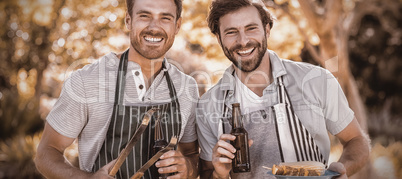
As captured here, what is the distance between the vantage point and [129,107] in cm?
270

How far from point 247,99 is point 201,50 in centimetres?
751

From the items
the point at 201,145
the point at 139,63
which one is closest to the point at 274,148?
the point at 201,145

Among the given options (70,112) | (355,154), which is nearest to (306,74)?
(355,154)

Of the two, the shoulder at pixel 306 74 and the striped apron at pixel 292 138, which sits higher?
the shoulder at pixel 306 74

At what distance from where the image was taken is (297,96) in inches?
113

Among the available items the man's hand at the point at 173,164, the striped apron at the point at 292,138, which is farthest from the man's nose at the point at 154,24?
the striped apron at the point at 292,138

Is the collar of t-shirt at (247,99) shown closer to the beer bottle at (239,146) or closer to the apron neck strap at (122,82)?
the beer bottle at (239,146)

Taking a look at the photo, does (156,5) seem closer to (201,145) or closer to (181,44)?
(201,145)

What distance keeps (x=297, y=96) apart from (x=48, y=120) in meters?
1.82

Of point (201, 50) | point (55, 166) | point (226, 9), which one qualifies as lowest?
point (55, 166)

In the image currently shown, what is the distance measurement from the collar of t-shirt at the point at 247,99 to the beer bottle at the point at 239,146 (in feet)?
1.28

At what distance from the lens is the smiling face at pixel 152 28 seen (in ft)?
9.30

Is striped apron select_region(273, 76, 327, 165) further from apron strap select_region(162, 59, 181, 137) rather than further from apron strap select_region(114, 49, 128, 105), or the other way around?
apron strap select_region(114, 49, 128, 105)

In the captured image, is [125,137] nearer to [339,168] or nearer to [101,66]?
[101,66]
